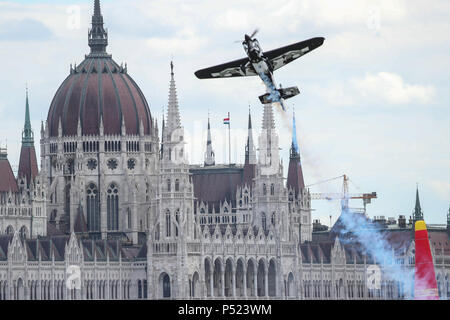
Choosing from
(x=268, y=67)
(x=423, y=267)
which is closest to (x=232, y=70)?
(x=268, y=67)

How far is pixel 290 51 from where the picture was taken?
126m

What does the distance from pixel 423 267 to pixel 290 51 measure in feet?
58.1

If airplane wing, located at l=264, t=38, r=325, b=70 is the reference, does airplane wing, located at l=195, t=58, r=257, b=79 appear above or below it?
below

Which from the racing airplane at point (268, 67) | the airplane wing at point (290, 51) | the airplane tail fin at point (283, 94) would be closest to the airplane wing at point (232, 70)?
the racing airplane at point (268, 67)

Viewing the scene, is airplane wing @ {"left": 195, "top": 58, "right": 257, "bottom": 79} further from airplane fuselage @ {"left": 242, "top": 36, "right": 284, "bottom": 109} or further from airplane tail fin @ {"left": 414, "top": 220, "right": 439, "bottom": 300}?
airplane tail fin @ {"left": 414, "top": 220, "right": 439, "bottom": 300}

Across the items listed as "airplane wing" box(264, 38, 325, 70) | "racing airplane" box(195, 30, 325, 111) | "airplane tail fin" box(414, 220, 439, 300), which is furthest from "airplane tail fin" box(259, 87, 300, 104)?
"airplane tail fin" box(414, 220, 439, 300)

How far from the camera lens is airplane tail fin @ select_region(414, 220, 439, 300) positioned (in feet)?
432

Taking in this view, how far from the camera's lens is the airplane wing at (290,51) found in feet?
412
